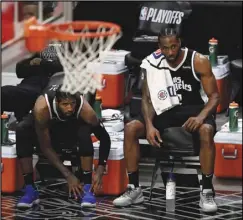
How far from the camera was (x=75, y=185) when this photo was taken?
515 cm

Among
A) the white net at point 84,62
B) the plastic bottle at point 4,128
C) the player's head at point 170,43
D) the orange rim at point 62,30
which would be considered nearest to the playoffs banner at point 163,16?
the player's head at point 170,43

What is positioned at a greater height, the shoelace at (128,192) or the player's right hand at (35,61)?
the player's right hand at (35,61)

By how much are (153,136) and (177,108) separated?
18cm

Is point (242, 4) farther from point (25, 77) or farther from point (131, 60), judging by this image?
point (25, 77)

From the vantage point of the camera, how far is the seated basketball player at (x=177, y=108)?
4930mm

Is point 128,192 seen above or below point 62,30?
below

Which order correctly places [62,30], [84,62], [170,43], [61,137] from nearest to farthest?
[62,30] → [84,62] → [170,43] → [61,137]

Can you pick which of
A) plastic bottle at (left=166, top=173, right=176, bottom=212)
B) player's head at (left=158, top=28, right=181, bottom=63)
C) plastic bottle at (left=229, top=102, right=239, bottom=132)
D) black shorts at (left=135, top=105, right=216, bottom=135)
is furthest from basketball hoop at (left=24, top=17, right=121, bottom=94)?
plastic bottle at (left=229, top=102, right=239, bottom=132)

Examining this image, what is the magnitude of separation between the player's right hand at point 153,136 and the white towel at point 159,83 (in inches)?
4.2

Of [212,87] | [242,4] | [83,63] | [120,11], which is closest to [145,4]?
[120,11]

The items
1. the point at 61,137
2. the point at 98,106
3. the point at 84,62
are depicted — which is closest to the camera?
the point at 84,62

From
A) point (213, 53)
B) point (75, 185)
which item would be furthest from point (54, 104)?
point (213, 53)

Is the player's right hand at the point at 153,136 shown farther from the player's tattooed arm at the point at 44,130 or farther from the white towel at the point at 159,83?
the player's tattooed arm at the point at 44,130

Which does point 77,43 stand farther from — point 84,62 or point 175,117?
point 175,117
